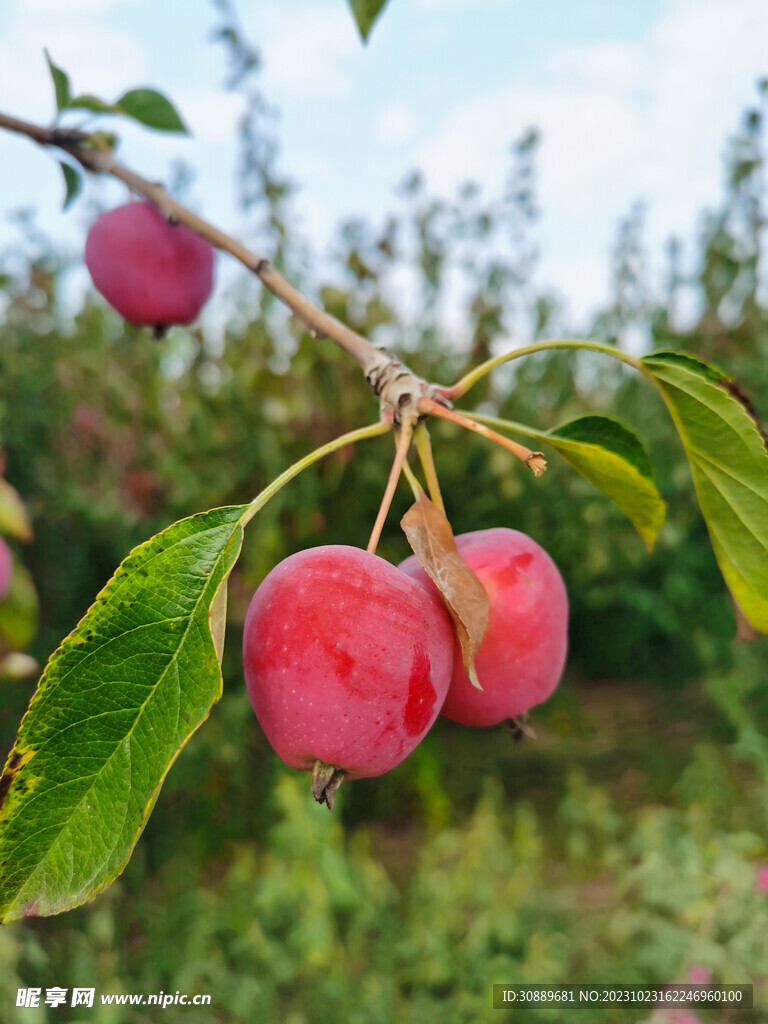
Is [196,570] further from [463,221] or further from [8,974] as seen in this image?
[463,221]

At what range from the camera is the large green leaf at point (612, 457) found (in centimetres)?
40

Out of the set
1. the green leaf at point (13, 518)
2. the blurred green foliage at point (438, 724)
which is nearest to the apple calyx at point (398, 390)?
the green leaf at point (13, 518)

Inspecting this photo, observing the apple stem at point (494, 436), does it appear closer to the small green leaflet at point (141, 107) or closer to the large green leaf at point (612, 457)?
the large green leaf at point (612, 457)

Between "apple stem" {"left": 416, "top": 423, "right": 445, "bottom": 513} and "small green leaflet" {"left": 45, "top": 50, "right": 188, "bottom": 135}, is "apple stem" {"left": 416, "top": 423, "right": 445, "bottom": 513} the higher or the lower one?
the lower one

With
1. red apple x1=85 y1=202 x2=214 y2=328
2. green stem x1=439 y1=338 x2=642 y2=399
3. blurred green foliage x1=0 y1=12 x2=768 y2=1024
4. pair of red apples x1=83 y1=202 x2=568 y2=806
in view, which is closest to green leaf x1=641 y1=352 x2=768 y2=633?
green stem x1=439 y1=338 x2=642 y2=399

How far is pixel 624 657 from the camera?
2283 mm

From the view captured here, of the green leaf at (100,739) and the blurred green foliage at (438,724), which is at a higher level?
the green leaf at (100,739)

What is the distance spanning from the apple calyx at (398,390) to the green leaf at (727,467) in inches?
4.3

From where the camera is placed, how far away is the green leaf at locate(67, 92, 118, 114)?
597 mm

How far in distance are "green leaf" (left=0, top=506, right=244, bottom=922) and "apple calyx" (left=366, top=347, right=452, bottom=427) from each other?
123 mm

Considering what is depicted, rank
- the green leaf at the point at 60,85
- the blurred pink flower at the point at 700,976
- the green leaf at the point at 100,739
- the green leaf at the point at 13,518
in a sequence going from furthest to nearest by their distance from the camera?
the blurred pink flower at the point at 700,976
the green leaf at the point at 13,518
the green leaf at the point at 60,85
the green leaf at the point at 100,739

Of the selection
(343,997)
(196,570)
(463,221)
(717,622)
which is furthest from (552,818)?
(196,570)

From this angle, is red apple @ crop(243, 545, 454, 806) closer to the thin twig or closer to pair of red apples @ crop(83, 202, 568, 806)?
pair of red apples @ crop(83, 202, 568, 806)

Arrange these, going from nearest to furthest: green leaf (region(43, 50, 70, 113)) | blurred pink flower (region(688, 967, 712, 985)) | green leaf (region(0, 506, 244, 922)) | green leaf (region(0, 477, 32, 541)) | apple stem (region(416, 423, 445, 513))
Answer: green leaf (region(0, 506, 244, 922)), apple stem (region(416, 423, 445, 513)), green leaf (region(43, 50, 70, 113)), green leaf (region(0, 477, 32, 541)), blurred pink flower (region(688, 967, 712, 985))
